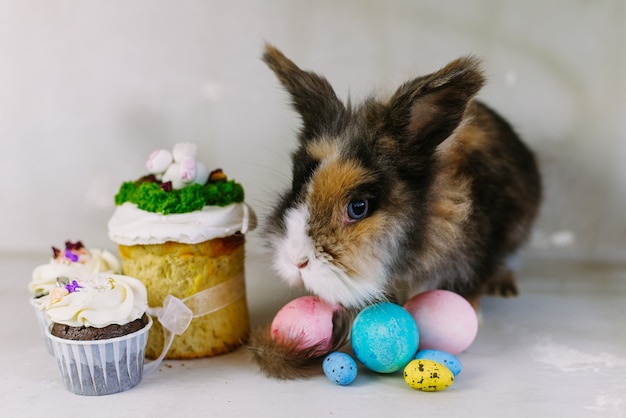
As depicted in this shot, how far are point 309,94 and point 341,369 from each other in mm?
692

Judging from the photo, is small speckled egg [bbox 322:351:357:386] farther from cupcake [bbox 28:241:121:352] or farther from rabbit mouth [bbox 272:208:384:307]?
cupcake [bbox 28:241:121:352]

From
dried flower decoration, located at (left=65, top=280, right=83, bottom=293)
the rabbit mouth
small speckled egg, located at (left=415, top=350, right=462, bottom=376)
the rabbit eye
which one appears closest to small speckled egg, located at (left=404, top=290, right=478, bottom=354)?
small speckled egg, located at (left=415, top=350, right=462, bottom=376)

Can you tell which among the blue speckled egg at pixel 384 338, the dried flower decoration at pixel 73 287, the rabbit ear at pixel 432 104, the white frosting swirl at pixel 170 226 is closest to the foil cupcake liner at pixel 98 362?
the dried flower decoration at pixel 73 287

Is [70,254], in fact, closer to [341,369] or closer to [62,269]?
[62,269]

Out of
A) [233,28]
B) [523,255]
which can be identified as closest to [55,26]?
[233,28]

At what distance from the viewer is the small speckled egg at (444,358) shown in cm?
167

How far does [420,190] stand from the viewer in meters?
1.71

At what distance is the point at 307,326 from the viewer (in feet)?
5.57

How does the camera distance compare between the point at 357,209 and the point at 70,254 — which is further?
the point at 70,254

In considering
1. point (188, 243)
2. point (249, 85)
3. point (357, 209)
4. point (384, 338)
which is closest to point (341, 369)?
point (384, 338)

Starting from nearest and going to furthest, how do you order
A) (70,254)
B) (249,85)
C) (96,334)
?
1. (96,334)
2. (70,254)
3. (249,85)

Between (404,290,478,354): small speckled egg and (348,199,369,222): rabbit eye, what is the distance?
0.32 m

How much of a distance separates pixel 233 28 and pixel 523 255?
57.3 inches

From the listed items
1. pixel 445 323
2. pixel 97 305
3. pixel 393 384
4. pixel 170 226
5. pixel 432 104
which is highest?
pixel 432 104
